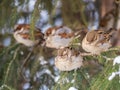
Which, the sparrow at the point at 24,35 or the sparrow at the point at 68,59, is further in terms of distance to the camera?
the sparrow at the point at 24,35

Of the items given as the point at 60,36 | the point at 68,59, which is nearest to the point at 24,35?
the point at 60,36

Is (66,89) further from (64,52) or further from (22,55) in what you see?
(22,55)

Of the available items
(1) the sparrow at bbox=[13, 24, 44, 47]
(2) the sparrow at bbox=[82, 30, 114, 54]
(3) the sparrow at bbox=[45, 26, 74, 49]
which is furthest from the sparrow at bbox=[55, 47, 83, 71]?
(1) the sparrow at bbox=[13, 24, 44, 47]

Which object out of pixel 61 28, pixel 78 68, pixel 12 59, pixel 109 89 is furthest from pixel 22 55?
pixel 109 89

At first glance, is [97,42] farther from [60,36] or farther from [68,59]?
[60,36]

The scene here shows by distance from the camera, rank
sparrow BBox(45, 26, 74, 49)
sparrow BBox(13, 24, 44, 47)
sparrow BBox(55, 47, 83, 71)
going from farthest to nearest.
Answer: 1. sparrow BBox(13, 24, 44, 47)
2. sparrow BBox(45, 26, 74, 49)
3. sparrow BBox(55, 47, 83, 71)

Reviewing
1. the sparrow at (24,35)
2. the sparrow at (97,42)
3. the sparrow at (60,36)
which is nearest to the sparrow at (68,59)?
the sparrow at (97,42)

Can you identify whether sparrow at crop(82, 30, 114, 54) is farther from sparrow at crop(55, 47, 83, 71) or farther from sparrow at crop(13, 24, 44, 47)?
sparrow at crop(13, 24, 44, 47)

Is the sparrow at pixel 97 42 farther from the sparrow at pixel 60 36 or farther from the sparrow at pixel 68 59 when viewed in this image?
the sparrow at pixel 60 36
